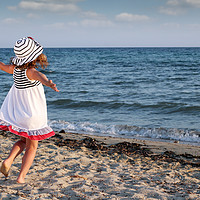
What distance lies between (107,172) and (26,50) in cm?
212

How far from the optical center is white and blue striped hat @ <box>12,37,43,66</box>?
9.94ft

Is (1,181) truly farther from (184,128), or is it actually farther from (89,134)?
(184,128)

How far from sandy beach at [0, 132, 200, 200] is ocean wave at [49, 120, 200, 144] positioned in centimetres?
86

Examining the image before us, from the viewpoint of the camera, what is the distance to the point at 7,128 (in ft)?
10.4

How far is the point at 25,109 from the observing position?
10.2 ft

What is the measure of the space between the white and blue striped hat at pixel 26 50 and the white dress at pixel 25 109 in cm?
12

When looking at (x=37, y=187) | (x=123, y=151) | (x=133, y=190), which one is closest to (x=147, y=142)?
(x=123, y=151)

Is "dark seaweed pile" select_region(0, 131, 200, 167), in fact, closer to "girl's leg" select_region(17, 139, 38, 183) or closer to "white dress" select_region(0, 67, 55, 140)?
"girl's leg" select_region(17, 139, 38, 183)

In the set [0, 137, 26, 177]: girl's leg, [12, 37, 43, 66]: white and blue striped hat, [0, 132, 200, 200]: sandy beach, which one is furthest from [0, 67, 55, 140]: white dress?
[0, 132, 200, 200]: sandy beach

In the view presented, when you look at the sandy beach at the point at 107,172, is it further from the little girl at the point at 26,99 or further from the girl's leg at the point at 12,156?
the little girl at the point at 26,99

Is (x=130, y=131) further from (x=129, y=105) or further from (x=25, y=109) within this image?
(x=25, y=109)

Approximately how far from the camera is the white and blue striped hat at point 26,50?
3.03 m

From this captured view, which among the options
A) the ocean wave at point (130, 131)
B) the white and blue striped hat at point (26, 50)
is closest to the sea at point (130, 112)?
the ocean wave at point (130, 131)

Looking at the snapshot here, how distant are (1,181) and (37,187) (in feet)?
1.63
